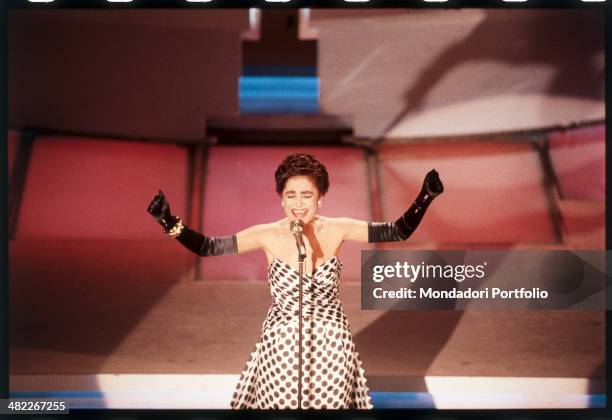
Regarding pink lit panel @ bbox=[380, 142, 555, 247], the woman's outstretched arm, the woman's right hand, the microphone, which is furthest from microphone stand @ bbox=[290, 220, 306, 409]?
pink lit panel @ bbox=[380, 142, 555, 247]

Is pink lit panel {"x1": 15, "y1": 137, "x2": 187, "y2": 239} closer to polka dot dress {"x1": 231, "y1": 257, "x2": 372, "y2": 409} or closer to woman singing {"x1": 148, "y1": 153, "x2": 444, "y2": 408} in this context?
woman singing {"x1": 148, "y1": 153, "x2": 444, "y2": 408}

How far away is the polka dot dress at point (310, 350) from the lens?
2428 millimetres

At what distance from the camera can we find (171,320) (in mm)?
4250

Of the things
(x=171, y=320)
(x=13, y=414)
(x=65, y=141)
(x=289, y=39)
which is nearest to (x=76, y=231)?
(x=65, y=141)

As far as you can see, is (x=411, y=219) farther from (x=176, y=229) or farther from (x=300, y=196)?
A: (x=176, y=229)

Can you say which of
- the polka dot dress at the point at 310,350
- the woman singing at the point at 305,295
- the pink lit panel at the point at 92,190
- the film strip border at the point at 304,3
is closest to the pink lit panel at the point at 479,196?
the film strip border at the point at 304,3

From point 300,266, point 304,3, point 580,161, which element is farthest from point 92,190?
point 580,161

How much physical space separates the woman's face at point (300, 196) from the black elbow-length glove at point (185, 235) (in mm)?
283

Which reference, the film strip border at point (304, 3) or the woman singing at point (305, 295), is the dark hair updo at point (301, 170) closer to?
the woman singing at point (305, 295)

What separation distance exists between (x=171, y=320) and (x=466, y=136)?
2642 millimetres

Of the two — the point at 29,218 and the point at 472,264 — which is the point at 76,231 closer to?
the point at 29,218

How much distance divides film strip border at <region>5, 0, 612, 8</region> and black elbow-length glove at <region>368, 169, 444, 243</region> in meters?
1.35

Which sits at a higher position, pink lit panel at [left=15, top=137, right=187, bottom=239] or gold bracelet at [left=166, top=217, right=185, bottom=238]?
pink lit panel at [left=15, top=137, right=187, bottom=239]

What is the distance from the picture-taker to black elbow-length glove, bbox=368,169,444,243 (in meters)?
2.46
